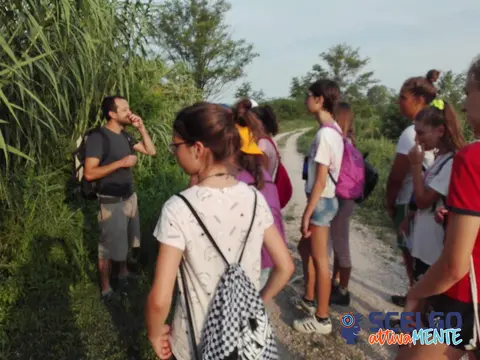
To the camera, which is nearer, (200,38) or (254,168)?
(254,168)

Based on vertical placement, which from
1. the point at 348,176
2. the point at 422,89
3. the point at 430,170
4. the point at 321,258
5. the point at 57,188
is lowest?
the point at 321,258

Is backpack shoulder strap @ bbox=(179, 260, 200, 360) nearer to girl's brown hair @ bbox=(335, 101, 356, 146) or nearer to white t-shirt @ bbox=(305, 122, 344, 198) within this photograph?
white t-shirt @ bbox=(305, 122, 344, 198)

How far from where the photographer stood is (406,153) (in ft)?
8.38

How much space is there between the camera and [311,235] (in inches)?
106

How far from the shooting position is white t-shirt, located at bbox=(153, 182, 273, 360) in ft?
3.98

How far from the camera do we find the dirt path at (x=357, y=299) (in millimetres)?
2574

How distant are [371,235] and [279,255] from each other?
395 centimetres

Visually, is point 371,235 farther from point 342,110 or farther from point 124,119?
point 124,119

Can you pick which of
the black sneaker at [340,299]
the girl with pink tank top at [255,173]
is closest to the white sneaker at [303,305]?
the black sneaker at [340,299]

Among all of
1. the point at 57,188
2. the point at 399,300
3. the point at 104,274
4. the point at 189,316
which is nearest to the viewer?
the point at 189,316

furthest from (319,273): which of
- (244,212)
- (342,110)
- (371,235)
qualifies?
(371,235)

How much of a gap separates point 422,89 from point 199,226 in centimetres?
208

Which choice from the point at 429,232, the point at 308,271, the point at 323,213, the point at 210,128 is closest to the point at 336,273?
the point at 308,271

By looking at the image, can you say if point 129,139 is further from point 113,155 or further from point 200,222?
point 200,222
